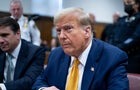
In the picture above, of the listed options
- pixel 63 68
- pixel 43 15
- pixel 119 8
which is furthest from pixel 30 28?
pixel 119 8

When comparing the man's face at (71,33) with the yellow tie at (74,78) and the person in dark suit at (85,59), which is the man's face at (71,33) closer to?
the person in dark suit at (85,59)

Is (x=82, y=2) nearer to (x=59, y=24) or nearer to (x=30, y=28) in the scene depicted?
(x=30, y=28)

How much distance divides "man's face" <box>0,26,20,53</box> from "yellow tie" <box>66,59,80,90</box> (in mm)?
691

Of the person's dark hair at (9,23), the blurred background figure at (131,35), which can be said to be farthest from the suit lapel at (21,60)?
the blurred background figure at (131,35)

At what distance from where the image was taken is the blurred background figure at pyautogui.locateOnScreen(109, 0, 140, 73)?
146 inches

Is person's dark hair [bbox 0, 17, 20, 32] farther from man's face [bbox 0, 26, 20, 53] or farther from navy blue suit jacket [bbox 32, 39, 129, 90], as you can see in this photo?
navy blue suit jacket [bbox 32, 39, 129, 90]

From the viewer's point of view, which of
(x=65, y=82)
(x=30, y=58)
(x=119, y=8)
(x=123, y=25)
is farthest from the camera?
(x=119, y=8)

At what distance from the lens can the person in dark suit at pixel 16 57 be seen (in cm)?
239

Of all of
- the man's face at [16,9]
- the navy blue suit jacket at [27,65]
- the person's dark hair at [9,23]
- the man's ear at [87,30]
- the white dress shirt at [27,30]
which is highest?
the man's ear at [87,30]

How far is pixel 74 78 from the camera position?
1928 millimetres

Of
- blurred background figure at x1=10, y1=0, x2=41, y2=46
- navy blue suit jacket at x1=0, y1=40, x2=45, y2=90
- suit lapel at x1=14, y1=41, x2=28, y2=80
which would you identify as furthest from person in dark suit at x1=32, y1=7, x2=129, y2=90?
blurred background figure at x1=10, y1=0, x2=41, y2=46

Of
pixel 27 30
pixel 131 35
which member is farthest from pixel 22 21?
pixel 131 35

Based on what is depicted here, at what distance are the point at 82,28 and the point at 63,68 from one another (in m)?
0.33

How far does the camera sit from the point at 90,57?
6.29 ft
